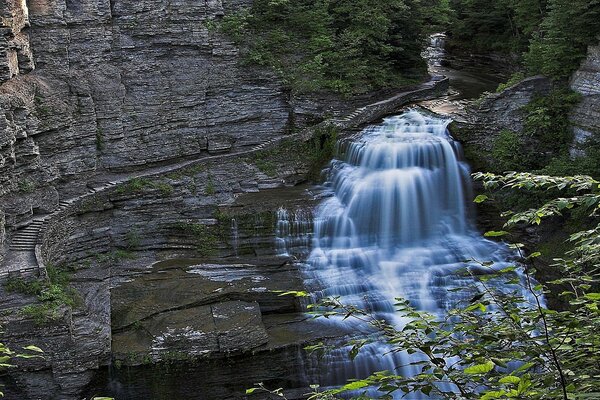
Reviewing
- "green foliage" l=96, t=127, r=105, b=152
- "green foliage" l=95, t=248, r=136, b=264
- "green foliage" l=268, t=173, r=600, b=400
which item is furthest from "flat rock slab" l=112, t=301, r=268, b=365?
"green foliage" l=268, t=173, r=600, b=400

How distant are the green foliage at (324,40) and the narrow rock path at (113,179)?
45.4 inches

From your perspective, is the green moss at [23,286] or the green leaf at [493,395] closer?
the green leaf at [493,395]

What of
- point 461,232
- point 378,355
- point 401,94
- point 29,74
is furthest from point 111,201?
point 401,94

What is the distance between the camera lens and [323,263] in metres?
17.9

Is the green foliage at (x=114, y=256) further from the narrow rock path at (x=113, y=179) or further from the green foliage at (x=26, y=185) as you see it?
the green foliage at (x=26, y=185)

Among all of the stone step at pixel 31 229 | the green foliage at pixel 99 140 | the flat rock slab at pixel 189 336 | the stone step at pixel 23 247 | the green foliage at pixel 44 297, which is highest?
the green foliage at pixel 99 140

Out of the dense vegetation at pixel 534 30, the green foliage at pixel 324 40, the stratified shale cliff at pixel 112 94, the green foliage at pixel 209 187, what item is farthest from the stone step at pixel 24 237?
the dense vegetation at pixel 534 30

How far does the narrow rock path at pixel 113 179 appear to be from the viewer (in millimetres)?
15430

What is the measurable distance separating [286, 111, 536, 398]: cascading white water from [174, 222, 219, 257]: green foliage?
2.03 metres

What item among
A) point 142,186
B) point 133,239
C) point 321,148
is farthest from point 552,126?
point 133,239

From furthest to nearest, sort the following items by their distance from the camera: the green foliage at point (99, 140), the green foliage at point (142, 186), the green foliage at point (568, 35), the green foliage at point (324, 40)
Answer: the green foliage at point (324, 40) → the green foliage at point (99, 140) → the green foliage at point (142, 186) → the green foliage at point (568, 35)

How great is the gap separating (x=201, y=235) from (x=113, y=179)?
3.74 meters

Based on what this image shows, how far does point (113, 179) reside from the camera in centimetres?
2011

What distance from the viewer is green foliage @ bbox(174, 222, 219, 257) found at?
18.4 meters
